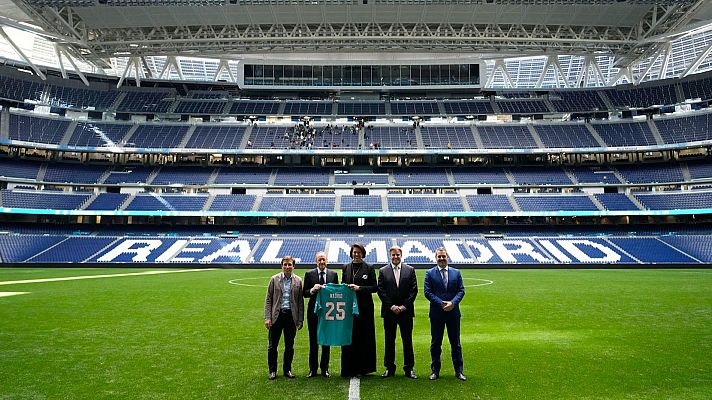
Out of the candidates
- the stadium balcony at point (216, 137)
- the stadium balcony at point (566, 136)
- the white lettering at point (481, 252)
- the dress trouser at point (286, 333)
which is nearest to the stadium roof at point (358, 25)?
the stadium balcony at point (566, 136)

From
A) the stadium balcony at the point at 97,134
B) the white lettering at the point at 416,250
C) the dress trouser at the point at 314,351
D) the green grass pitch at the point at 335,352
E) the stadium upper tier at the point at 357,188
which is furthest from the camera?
the stadium balcony at the point at 97,134

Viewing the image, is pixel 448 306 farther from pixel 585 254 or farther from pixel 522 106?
pixel 522 106

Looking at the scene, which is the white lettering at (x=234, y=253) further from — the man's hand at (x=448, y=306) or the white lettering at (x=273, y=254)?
the man's hand at (x=448, y=306)

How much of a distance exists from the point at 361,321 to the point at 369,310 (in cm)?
25

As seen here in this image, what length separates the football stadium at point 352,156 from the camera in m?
30.2

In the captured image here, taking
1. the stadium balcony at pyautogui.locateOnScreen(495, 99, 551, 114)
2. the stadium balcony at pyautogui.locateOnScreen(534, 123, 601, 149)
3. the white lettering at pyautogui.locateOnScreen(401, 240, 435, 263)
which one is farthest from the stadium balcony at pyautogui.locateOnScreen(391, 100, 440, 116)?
the white lettering at pyautogui.locateOnScreen(401, 240, 435, 263)

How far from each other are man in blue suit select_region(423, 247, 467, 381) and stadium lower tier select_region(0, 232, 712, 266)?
4119 cm

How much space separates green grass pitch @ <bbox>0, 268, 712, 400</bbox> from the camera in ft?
25.7

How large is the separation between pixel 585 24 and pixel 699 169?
1049 inches

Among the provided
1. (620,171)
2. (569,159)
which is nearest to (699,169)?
(620,171)

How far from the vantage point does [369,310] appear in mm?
8633

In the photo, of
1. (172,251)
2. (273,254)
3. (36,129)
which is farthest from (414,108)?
(36,129)

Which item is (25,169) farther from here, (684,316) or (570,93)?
(570,93)

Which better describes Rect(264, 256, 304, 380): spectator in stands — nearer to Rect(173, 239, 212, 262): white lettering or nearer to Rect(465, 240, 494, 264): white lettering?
Rect(465, 240, 494, 264): white lettering
